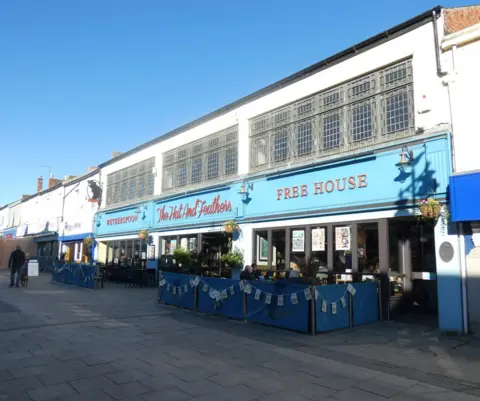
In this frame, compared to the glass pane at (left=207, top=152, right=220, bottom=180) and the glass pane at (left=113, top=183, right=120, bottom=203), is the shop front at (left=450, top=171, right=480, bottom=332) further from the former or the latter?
the glass pane at (left=113, top=183, right=120, bottom=203)

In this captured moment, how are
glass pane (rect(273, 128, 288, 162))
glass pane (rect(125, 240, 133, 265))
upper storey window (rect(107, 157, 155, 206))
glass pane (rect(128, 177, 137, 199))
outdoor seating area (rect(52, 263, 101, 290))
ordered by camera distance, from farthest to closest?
glass pane (rect(128, 177, 137, 199))
glass pane (rect(125, 240, 133, 265))
upper storey window (rect(107, 157, 155, 206))
outdoor seating area (rect(52, 263, 101, 290))
glass pane (rect(273, 128, 288, 162))

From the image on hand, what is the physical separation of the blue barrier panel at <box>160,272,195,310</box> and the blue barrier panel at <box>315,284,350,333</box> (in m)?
4.41

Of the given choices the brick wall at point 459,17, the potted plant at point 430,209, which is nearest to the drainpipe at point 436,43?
the brick wall at point 459,17

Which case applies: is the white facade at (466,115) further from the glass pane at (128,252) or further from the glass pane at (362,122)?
the glass pane at (128,252)

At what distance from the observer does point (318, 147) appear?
42.5 feet

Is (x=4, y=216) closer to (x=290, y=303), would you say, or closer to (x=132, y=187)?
(x=132, y=187)

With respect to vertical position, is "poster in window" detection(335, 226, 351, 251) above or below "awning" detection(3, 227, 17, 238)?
below

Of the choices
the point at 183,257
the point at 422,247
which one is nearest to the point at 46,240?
the point at 183,257

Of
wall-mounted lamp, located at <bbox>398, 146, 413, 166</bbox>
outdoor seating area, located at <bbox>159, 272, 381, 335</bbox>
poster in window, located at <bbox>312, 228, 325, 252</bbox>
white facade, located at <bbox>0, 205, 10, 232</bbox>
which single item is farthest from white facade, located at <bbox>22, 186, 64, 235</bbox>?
wall-mounted lamp, located at <bbox>398, 146, 413, 166</bbox>

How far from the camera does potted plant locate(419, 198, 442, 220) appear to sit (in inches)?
364

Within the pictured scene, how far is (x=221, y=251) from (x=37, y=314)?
811 centimetres

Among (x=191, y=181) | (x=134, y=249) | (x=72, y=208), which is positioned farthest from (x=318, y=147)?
(x=72, y=208)

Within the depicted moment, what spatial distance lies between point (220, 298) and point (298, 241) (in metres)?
3.51

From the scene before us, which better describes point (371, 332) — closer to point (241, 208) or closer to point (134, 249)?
point (241, 208)
